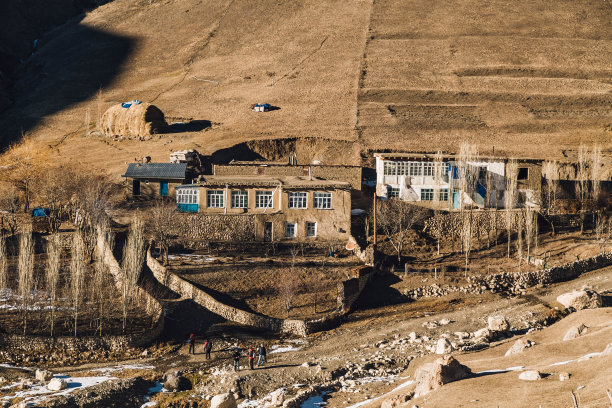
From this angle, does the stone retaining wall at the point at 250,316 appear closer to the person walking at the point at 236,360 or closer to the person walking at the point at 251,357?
the person walking at the point at 251,357

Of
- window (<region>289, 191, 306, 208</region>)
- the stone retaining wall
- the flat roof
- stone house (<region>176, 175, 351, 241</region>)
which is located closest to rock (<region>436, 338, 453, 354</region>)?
the stone retaining wall

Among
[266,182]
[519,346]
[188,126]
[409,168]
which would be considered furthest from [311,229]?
[188,126]

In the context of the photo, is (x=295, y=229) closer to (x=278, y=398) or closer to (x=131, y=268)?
(x=131, y=268)

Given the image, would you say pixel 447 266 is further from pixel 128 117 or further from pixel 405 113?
pixel 128 117

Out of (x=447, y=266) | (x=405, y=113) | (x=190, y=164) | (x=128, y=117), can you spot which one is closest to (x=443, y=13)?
(x=405, y=113)

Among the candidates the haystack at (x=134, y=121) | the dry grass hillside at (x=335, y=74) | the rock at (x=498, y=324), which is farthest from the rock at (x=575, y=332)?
the haystack at (x=134, y=121)

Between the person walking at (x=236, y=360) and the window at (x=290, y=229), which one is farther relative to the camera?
the window at (x=290, y=229)
